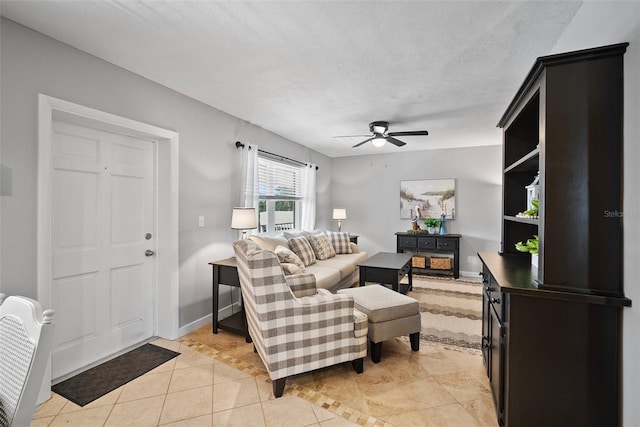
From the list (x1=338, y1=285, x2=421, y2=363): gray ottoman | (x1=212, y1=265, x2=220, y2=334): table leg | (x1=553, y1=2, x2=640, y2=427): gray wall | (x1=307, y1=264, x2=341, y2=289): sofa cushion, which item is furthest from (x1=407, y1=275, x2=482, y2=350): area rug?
(x1=212, y1=265, x2=220, y2=334): table leg

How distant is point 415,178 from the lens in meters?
6.12

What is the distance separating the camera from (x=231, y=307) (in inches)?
145

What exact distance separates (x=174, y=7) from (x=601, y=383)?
283cm

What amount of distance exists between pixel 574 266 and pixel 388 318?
144 centimetres

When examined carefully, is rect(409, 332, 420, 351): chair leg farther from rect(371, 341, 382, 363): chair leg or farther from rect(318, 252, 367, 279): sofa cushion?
rect(318, 252, 367, 279): sofa cushion

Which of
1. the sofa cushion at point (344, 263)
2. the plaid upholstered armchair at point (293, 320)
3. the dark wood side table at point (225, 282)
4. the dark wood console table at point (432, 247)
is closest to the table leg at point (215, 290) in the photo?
the dark wood side table at point (225, 282)

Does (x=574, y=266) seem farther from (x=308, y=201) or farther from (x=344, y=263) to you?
(x=308, y=201)

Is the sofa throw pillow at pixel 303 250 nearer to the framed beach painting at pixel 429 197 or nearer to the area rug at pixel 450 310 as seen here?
the area rug at pixel 450 310

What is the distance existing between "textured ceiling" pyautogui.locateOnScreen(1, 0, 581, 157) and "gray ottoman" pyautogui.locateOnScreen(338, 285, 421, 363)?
1.95 m

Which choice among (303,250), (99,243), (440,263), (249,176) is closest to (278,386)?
(99,243)

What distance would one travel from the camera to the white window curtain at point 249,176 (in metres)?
3.83

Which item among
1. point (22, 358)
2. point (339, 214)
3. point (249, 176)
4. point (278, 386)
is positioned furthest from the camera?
point (339, 214)

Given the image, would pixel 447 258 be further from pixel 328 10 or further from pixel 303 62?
pixel 328 10

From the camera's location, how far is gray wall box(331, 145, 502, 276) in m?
5.60
